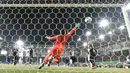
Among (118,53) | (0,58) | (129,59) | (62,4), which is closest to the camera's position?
(62,4)

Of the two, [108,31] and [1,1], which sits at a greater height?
[108,31]

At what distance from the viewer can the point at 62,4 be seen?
6.89 ft

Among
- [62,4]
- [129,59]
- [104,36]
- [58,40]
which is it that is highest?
[104,36]

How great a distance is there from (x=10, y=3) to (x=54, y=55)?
1.66 metres

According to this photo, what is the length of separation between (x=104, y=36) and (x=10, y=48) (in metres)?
6.52

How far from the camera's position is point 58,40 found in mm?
3697

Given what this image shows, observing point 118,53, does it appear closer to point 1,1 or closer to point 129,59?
point 129,59

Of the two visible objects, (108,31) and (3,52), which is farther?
(3,52)

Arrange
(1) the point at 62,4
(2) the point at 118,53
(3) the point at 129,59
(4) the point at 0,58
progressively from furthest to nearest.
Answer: (4) the point at 0,58
(2) the point at 118,53
(3) the point at 129,59
(1) the point at 62,4

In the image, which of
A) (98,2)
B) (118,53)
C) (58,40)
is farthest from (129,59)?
(98,2)

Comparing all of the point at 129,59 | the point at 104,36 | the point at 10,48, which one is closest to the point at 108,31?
the point at 104,36

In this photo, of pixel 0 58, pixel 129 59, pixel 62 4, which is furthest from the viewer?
pixel 0 58

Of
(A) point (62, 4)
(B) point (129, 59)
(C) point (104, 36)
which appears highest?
(C) point (104, 36)

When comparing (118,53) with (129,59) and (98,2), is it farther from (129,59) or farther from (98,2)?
(98,2)
